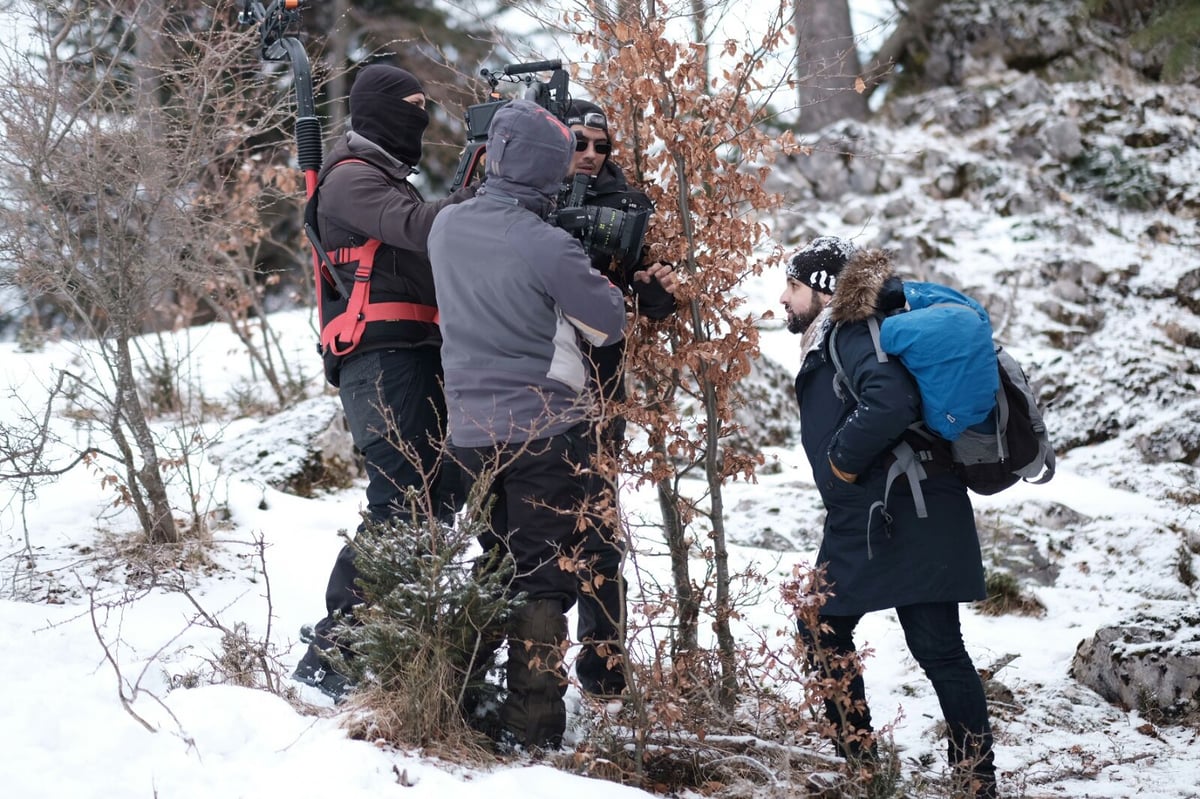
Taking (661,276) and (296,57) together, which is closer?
(661,276)

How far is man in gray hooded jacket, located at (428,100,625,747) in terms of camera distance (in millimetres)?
3283

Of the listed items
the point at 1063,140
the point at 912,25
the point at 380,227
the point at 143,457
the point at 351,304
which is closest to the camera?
the point at 380,227

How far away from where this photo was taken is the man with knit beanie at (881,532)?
331cm

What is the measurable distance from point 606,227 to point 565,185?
13.6 inches

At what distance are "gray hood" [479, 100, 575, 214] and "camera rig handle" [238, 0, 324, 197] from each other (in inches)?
35.8

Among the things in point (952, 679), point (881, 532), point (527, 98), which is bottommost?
point (952, 679)

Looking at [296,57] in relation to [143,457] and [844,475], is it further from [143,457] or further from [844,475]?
[844,475]

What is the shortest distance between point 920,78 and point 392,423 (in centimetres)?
1201

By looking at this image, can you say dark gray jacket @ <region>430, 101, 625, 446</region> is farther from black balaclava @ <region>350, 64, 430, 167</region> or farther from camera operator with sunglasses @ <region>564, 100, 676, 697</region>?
black balaclava @ <region>350, 64, 430, 167</region>

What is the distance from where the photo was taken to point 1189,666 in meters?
4.34

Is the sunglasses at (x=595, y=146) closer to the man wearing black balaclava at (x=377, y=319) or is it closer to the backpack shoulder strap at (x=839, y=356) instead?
the man wearing black balaclava at (x=377, y=319)

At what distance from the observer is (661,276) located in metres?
3.68

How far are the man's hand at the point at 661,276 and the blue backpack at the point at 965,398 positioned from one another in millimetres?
637

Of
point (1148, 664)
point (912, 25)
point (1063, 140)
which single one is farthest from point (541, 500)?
point (912, 25)
